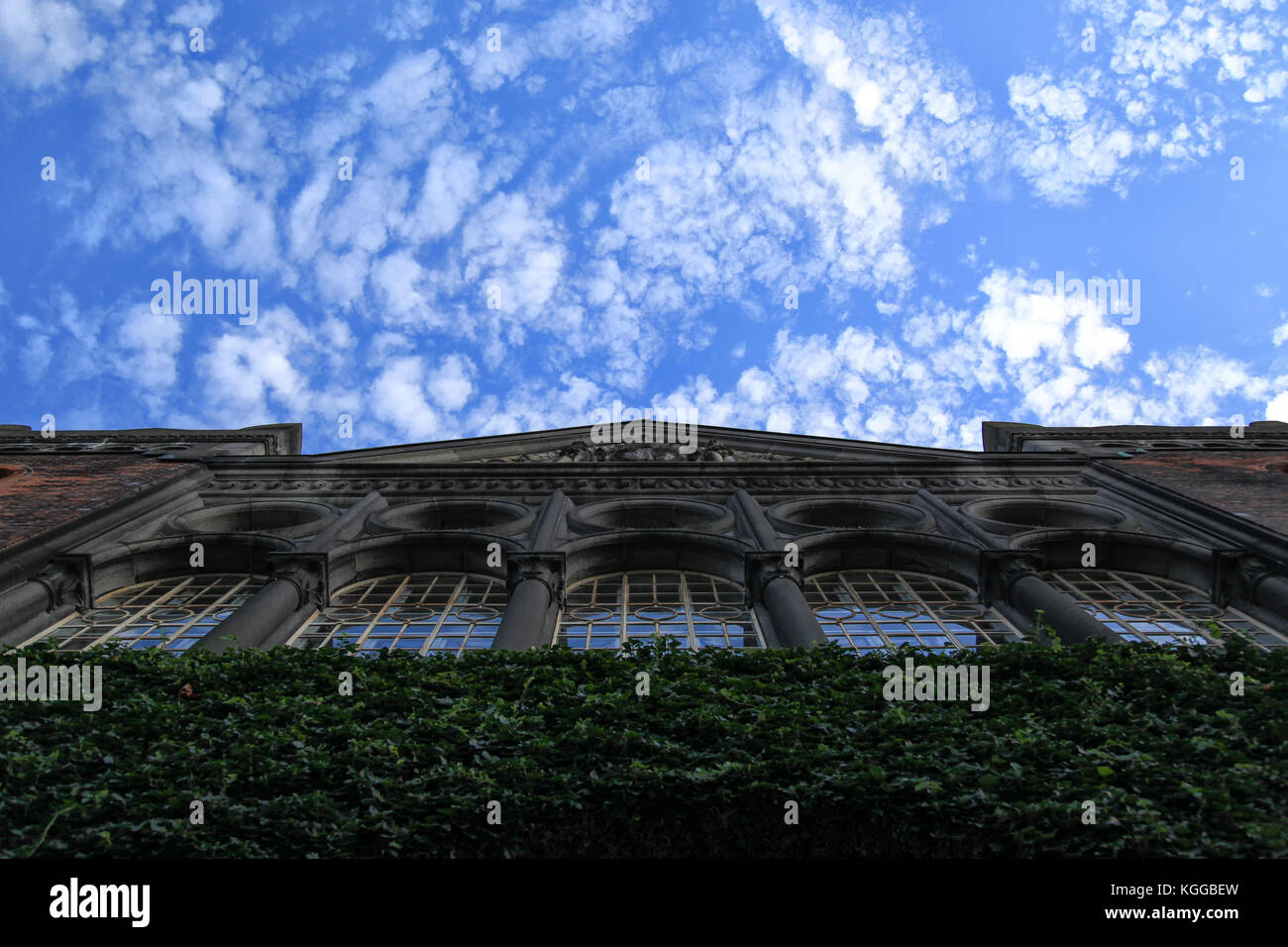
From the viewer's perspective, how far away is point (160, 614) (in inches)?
608

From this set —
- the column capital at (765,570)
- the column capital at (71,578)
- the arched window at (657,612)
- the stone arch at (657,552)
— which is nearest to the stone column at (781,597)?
the column capital at (765,570)

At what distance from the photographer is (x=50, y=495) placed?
18766mm

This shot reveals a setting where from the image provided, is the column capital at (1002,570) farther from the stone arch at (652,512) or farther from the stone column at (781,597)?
the stone arch at (652,512)

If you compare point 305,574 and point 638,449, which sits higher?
point 638,449

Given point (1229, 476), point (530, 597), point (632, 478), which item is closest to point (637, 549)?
point (530, 597)

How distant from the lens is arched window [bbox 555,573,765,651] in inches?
564

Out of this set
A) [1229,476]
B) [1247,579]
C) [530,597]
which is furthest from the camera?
[1229,476]

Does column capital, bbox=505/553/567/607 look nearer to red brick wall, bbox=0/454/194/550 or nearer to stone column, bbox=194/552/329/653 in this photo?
stone column, bbox=194/552/329/653

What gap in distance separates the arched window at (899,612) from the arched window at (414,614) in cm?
463

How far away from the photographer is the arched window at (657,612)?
14320 millimetres

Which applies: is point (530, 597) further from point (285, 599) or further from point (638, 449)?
point (638, 449)

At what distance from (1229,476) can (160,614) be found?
60.7 ft

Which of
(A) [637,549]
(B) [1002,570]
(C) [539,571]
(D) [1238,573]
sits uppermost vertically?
(A) [637,549]
